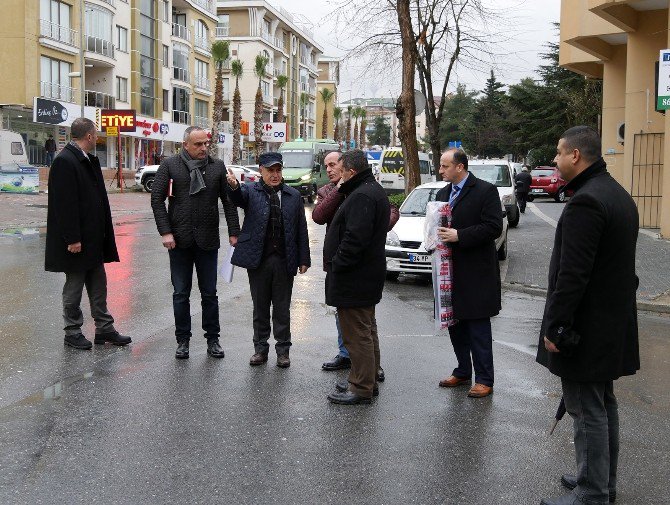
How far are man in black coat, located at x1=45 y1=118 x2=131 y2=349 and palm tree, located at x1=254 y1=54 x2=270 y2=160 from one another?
199 feet

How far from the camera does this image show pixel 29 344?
760 centimetres

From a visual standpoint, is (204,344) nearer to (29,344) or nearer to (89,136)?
(29,344)

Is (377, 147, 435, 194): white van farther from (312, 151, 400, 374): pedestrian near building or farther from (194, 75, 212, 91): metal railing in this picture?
(194, 75, 212, 91): metal railing

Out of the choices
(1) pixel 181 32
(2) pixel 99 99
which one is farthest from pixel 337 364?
(1) pixel 181 32

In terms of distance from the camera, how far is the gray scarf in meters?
7.16

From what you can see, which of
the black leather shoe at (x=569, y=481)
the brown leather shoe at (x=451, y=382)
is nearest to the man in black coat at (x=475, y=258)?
the brown leather shoe at (x=451, y=382)

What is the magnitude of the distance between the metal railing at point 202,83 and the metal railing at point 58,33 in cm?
2073

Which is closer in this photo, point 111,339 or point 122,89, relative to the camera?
point 111,339

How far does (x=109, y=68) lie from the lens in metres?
49.5

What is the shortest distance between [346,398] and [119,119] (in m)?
36.2

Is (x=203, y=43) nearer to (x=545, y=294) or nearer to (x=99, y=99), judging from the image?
(x=99, y=99)

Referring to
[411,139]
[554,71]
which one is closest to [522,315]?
[411,139]

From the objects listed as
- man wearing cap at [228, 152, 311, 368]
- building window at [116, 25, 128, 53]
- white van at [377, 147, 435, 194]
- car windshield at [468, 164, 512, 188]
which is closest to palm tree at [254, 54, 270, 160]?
building window at [116, 25, 128, 53]

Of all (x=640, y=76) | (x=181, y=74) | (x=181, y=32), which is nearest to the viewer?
(x=640, y=76)
